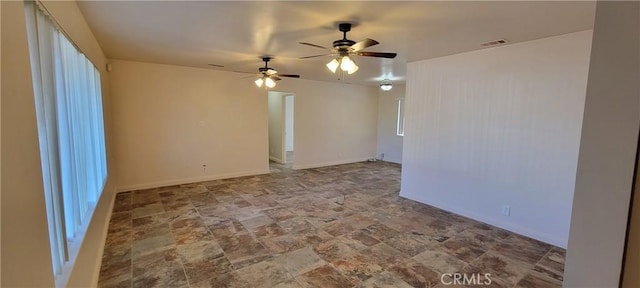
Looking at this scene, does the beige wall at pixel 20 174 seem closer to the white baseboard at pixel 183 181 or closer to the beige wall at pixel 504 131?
the beige wall at pixel 504 131

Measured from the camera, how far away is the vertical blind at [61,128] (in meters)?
1.48

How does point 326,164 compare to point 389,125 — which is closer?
point 326,164

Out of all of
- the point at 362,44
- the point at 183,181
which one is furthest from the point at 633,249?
the point at 183,181

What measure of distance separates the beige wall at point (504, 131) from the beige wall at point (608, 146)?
312 cm

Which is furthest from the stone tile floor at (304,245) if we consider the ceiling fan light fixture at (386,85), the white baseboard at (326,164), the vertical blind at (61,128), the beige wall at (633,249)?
the ceiling fan light fixture at (386,85)

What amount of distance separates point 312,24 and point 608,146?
2624mm

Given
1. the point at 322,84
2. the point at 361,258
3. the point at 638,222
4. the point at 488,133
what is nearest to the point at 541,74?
the point at 488,133

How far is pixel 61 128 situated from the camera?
187 centimetres

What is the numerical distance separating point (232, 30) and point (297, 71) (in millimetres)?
3038

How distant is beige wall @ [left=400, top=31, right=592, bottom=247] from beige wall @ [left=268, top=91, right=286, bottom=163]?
4.10 metres

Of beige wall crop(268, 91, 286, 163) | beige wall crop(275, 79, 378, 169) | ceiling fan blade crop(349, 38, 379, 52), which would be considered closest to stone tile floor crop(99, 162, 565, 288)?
ceiling fan blade crop(349, 38, 379, 52)

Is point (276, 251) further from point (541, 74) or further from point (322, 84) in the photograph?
point (322, 84)

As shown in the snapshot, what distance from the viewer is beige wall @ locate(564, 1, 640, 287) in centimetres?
69

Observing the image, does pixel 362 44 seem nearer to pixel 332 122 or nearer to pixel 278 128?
pixel 332 122
